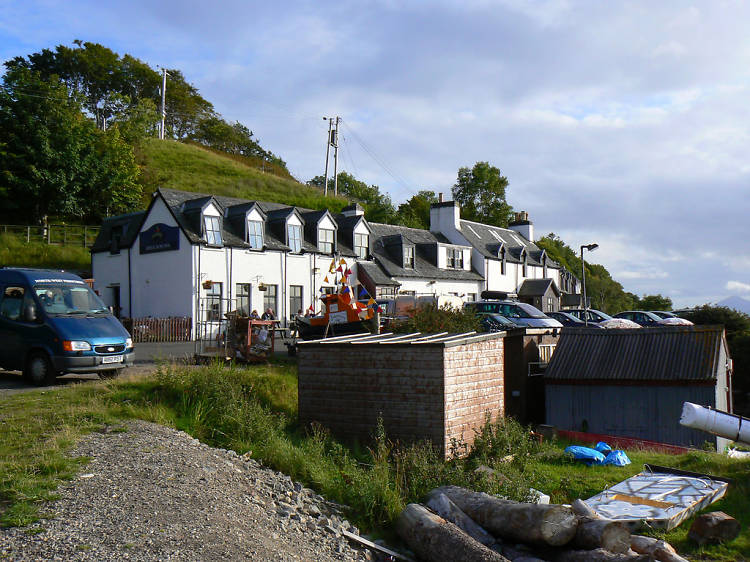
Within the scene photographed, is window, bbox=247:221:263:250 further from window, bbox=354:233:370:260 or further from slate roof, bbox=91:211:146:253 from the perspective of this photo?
window, bbox=354:233:370:260

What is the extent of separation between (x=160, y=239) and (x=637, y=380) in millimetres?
22790

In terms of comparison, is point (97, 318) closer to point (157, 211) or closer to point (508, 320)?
point (508, 320)

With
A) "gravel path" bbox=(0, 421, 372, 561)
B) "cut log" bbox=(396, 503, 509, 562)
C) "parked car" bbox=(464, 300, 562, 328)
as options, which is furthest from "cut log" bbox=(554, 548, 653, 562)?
"parked car" bbox=(464, 300, 562, 328)

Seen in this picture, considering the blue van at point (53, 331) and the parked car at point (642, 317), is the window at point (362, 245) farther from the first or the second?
the blue van at point (53, 331)

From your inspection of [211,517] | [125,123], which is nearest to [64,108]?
[125,123]

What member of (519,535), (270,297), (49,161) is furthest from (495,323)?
(49,161)

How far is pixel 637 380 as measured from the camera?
17031 mm

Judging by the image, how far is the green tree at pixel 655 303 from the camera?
6456 centimetres

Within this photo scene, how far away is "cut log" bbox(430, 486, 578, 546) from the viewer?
8.42m

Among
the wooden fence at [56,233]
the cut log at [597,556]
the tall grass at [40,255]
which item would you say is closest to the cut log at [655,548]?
the cut log at [597,556]

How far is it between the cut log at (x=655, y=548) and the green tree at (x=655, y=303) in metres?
60.4

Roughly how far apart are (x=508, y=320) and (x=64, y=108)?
117ft

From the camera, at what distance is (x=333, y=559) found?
796cm

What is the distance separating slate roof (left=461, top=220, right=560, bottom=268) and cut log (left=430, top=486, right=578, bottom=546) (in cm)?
3870
